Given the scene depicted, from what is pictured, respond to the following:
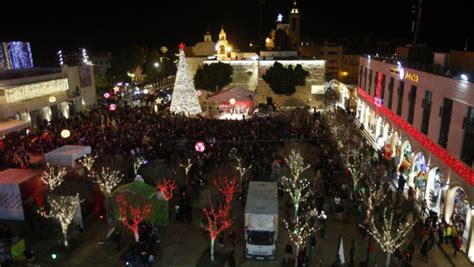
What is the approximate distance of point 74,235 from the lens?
1488 cm

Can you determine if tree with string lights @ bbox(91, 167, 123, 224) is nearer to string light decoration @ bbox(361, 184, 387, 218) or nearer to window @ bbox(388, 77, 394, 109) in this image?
string light decoration @ bbox(361, 184, 387, 218)

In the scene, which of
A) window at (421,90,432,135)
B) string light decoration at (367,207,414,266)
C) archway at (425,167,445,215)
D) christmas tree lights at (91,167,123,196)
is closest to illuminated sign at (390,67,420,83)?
window at (421,90,432,135)

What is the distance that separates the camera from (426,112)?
18391mm

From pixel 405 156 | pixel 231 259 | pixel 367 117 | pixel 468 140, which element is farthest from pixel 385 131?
pixel 231 259

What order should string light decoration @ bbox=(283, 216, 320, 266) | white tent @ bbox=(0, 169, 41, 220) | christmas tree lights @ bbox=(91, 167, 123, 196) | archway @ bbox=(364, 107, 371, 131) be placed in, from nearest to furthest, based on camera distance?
string light decoration @ bbox=(283, 216, 320, 266) → white tent @ bbox=(0, 169, 41, 220) → christmas tree lights @ bbox=(91, 167, 123, 196) → archway @ bbox=(364, 107, 371, 131)

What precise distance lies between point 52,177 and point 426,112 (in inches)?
673

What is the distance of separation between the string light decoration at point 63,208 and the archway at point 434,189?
14308 millimetres

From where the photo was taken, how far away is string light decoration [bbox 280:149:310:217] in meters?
15.6

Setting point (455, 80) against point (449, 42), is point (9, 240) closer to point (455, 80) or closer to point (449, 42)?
point (455, 80)

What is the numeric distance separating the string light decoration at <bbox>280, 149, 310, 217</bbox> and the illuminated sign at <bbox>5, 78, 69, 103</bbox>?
19541 mm

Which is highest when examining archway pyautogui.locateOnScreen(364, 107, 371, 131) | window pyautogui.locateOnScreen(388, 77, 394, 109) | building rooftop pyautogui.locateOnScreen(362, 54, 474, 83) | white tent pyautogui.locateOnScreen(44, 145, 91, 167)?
building rooftop pyautogui.locateOnScreen(362, 54, 474, 83)

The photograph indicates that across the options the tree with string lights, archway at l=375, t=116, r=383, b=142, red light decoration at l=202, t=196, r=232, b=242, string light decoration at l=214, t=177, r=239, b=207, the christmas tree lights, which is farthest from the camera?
archway at l=375, t=116, r=383, b=142

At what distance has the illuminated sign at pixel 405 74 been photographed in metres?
20.2

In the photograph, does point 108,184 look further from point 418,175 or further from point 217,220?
point 418,175
